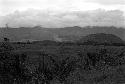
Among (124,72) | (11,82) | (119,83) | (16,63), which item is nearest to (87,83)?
(119,83)

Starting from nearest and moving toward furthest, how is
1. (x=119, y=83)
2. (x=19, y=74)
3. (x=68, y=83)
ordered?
(x=119, y=83) < (x=68, y=83) < (x=19, y=74)

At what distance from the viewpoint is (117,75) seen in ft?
148

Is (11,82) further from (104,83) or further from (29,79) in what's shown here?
(104,83)

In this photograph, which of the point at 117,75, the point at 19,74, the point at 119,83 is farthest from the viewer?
the point at 19,74

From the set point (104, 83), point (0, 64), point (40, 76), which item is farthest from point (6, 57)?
point (104, 83)

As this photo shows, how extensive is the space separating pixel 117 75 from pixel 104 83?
707cm

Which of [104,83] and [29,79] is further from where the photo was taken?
[29,79]

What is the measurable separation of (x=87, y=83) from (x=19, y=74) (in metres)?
14.9

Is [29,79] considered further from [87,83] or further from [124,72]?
[124,72]

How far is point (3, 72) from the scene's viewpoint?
53.0 metres

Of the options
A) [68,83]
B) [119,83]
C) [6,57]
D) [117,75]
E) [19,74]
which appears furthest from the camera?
[6,57]

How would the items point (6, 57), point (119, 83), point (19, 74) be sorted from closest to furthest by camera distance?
point (119, 83), point (19, 74), point (6, 57)

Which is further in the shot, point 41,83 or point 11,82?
point 11,82

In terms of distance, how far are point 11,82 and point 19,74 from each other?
15.2 ft
